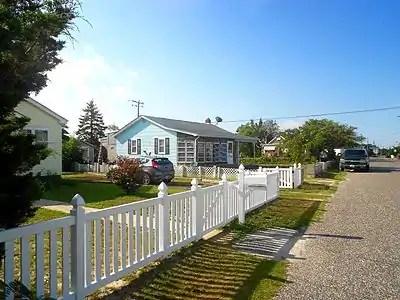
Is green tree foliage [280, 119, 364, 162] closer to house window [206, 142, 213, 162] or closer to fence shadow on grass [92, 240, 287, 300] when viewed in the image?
house window [206, 142, 213, 162]

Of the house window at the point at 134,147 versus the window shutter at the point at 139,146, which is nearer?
the window shutter at the point at 139,146

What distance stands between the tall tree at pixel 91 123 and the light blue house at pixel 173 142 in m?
45.9

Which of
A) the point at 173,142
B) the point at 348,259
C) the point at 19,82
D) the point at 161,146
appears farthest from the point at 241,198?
the point at 161,146

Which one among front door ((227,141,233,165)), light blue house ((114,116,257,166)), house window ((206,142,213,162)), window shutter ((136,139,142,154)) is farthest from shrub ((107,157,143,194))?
front door ((227,141,233,165))

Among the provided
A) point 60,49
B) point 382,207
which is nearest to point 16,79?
point 60,49

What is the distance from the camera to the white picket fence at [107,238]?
347 cm

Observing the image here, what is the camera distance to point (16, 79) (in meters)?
3.50

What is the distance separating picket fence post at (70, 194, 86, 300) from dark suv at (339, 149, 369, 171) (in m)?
35.5

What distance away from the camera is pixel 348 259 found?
6.11 metres

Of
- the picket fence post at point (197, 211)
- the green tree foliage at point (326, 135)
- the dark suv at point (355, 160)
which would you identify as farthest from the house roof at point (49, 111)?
the dark suv at point (355, 160)

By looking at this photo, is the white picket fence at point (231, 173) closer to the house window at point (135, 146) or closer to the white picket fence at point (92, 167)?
the house window at point (135, 146)

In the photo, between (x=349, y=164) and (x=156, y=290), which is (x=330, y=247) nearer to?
(x=156, y=290)

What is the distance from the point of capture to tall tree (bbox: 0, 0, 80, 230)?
323cm

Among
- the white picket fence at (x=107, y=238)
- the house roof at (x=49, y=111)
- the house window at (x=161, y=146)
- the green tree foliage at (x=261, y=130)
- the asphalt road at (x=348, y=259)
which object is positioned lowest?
the asphalt road at (x=348, y=259)
